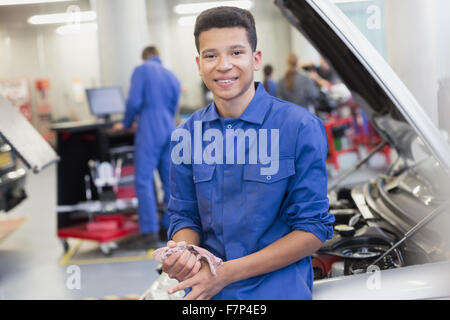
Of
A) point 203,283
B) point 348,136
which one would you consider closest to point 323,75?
point 348,136

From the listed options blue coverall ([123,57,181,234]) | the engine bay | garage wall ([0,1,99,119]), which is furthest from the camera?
garage wall ([0,1,99,119])

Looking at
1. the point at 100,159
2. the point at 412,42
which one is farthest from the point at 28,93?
the point at 412,42

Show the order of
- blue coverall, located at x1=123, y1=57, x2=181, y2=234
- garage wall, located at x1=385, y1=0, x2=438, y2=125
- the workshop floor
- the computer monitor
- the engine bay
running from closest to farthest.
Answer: garage wall, located at x1=385, y1=0, x2=438, y2=125, the engine bay, the workshop floor, blue coverall, located at x1=123, y1=57, x2=181, y2=234, the computer monitor

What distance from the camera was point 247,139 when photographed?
130cm

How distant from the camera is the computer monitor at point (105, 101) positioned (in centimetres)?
462

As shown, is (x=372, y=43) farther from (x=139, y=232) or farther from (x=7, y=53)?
(x=7, y=53)

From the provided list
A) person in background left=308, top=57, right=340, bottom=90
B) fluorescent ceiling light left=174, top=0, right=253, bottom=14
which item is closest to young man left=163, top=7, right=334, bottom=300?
fluorescent ceiling light left=174, top=0, right=253, bottom=14

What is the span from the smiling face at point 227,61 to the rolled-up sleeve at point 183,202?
224 millimetres

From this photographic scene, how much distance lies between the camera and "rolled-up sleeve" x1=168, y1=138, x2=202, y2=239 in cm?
136

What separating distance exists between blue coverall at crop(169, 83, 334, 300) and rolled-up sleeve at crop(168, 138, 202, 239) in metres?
0.03

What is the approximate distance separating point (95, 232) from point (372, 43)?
309cm

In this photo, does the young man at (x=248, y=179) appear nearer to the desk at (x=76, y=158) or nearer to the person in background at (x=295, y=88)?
the desk at (x=76, y=158)

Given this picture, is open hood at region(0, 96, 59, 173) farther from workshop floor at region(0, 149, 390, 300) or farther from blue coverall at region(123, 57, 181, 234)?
blue coverall at region(123, 57, 181, 234)

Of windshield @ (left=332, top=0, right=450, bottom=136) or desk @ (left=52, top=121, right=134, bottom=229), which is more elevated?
windshield @ (left=332, top=0, right=450, bottom=136)
